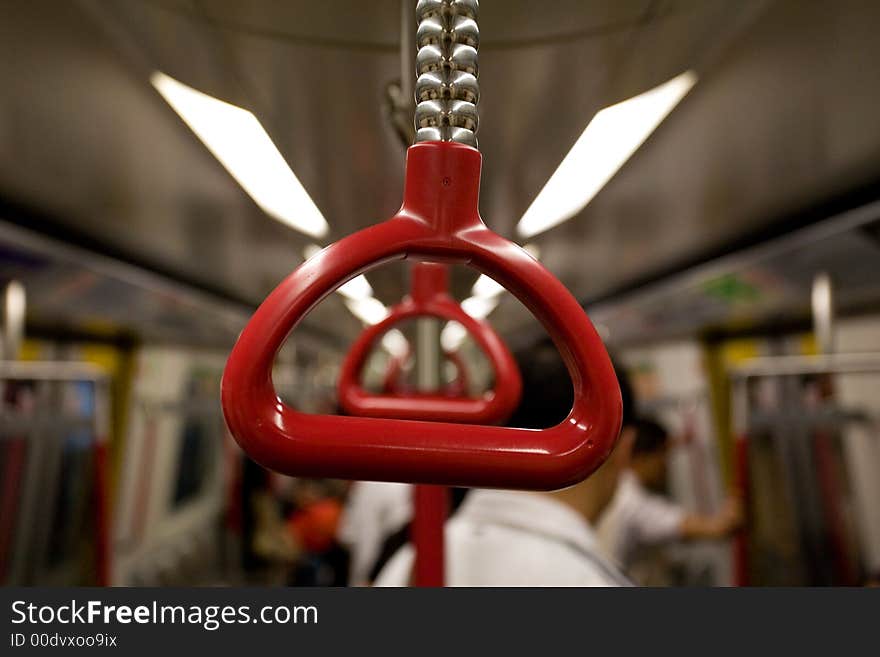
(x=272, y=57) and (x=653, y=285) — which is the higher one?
(x=653, y=285)

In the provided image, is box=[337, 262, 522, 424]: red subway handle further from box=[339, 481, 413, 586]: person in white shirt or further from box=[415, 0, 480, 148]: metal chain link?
box=[339, 481, 413, 586]: person in white shirt

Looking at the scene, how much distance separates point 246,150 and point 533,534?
34.4 inches

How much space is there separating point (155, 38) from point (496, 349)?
19.6 inches

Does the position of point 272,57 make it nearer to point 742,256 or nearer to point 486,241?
point 486,241

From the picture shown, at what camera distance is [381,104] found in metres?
0.70

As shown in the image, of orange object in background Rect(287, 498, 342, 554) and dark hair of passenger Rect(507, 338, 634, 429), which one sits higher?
dark hair of passenger Rect(507, 338, 634, 429)

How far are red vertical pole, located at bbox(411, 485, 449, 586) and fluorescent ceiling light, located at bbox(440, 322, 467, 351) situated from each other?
0.46 metres

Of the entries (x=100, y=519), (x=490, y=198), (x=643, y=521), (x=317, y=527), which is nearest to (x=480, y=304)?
(x=490, y=198)

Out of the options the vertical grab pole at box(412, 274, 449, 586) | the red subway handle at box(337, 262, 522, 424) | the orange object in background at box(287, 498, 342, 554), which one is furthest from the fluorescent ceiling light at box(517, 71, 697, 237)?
the orange object in background at box(287, 498, 342, 554)

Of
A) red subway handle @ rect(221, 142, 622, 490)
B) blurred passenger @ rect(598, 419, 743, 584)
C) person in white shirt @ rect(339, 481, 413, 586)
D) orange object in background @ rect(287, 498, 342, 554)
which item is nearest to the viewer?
red subway handle @ rect(221, 142, 622, 490)

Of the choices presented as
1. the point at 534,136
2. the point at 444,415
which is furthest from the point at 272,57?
the point at 444,415

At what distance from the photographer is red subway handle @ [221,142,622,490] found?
35cm

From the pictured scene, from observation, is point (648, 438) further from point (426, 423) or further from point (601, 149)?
point (426, 423)

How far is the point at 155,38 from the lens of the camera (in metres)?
0.64
